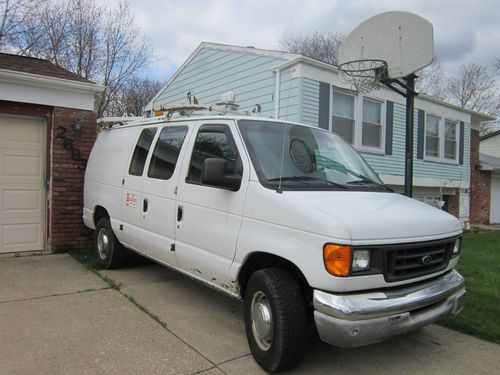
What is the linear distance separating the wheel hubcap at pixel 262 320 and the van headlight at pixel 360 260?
79 cm

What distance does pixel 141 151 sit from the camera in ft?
19.0

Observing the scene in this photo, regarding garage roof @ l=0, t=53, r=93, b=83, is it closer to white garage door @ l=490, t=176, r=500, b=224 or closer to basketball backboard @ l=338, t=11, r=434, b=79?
basketball backboard @ l=338, t=11, r=434, b=79

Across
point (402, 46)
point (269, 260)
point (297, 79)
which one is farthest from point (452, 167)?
point (269, 260)

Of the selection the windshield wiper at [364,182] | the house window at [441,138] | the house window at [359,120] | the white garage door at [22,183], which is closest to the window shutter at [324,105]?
the house window at [359,120]

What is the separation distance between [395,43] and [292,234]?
Result: 4513 mm

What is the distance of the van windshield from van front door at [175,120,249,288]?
16 centimetres


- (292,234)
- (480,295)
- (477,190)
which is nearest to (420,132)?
(477,190)

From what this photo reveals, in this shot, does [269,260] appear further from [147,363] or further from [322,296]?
[147,363]

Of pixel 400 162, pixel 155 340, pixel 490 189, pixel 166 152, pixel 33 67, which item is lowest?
pixel 155 340

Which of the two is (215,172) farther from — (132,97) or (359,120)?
(132,97)

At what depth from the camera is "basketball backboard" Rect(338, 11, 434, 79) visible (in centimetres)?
635

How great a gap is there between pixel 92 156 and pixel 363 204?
502 centimetres

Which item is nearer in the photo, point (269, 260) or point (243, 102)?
point (269, 260)

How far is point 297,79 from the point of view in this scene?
10375 mm
